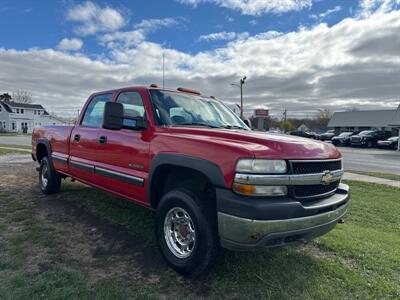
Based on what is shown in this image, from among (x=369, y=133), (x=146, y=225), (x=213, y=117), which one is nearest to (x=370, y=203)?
(x=213, y=117)

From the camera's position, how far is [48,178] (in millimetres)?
6562

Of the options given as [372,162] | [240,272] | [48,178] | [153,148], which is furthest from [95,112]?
[372,162]

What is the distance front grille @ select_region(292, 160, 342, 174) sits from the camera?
299 centimetres

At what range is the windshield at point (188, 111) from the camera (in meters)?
4.05

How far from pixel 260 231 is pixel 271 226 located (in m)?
0.10

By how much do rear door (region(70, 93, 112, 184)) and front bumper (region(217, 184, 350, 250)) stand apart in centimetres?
271

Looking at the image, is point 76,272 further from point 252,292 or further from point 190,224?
point 252,292

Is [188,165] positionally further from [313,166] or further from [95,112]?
[95,112]

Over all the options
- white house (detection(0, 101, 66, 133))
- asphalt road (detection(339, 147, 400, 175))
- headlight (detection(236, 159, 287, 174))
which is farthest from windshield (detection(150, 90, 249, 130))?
white house (detection(0, 101, 66, 133))

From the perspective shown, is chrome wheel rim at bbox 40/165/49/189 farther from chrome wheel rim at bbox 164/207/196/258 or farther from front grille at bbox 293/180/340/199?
front grille at bbox 293/180/340/199

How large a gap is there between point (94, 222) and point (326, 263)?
3.32m

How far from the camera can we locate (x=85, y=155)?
5.11 meters

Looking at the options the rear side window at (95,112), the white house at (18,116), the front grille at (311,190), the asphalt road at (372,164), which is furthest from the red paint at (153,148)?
the white house at (18,116)

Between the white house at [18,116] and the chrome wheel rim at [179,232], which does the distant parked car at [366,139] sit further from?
the white house at [18,116]
